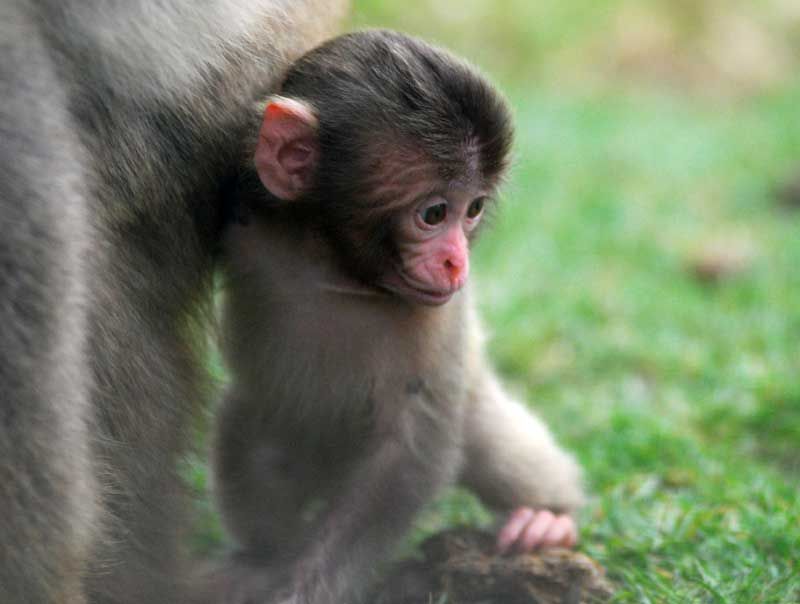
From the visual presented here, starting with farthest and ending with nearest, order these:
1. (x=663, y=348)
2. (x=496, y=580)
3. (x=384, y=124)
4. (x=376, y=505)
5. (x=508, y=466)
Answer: (x=663, y=348), (x=508, y=466), (x=496, y=580), (x=376, y=505), (x=384, y=124)

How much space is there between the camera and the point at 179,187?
2762 mm

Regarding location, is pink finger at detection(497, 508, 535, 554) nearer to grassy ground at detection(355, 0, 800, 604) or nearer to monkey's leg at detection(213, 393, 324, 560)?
grassy ground at detection(355, 0, 800, 604)

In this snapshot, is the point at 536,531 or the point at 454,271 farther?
the point at 536,531

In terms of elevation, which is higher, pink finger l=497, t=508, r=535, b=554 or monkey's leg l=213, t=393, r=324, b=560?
pink finger l=497, t=508, r=535, b=554

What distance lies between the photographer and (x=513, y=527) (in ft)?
11.4

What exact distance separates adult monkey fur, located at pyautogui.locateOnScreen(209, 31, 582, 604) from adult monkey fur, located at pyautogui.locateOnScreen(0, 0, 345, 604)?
162 mm

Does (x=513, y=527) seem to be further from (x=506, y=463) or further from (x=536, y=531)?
(x=506, y=463)

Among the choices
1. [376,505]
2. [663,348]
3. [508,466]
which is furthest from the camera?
[663,348]

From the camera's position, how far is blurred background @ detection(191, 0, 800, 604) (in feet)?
11.7

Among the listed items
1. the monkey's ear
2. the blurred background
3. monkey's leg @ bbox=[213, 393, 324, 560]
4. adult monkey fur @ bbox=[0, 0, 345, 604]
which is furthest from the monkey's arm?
adult monkey fur @ bbox=[0, 0, 345, 604]

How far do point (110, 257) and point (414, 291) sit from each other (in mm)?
787

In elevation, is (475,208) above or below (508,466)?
above

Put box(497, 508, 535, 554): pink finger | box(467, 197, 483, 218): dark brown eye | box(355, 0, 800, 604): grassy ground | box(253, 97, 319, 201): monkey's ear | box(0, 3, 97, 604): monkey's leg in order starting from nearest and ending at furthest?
box(0, 3, 97, 604): monkey's leg → box(253, 97, 319, 201): monkey's ear → box(467, 197, 483, 218): dark brown eye → box(497, 508, 535, 554): pink finger → box(355, 0, 800, 604): grassy ground

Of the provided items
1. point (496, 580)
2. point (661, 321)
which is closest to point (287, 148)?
point (496, 580)
